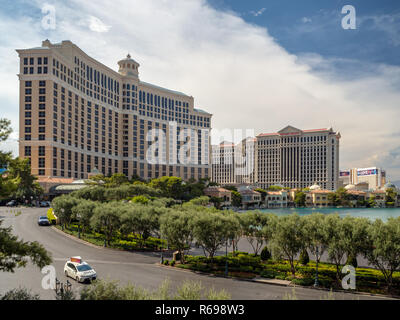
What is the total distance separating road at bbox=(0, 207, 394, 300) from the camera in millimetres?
23250

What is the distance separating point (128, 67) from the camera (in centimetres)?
15225

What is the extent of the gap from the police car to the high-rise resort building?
8724 centimetres

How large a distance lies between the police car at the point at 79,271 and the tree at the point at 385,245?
22729 millimetres

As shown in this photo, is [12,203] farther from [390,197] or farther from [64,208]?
[390,197]

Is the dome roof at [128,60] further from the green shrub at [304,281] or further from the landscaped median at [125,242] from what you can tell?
the green shrub at [304,281]

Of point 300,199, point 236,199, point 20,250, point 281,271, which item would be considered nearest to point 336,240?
point 281,271

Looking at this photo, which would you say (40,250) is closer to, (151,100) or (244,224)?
(244,224)

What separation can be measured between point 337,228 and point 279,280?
22.8 ft

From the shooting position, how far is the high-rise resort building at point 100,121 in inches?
4195

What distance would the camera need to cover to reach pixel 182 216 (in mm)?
33656

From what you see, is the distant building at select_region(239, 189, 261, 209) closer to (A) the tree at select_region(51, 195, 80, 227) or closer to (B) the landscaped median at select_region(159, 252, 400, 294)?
(A) the tree at select_region(51, 195, 80, 227)

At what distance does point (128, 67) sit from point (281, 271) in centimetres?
14142

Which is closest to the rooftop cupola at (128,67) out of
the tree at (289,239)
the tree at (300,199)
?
the tree at (300,199)

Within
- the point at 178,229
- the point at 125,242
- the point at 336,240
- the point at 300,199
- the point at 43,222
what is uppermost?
the point at 336,240
